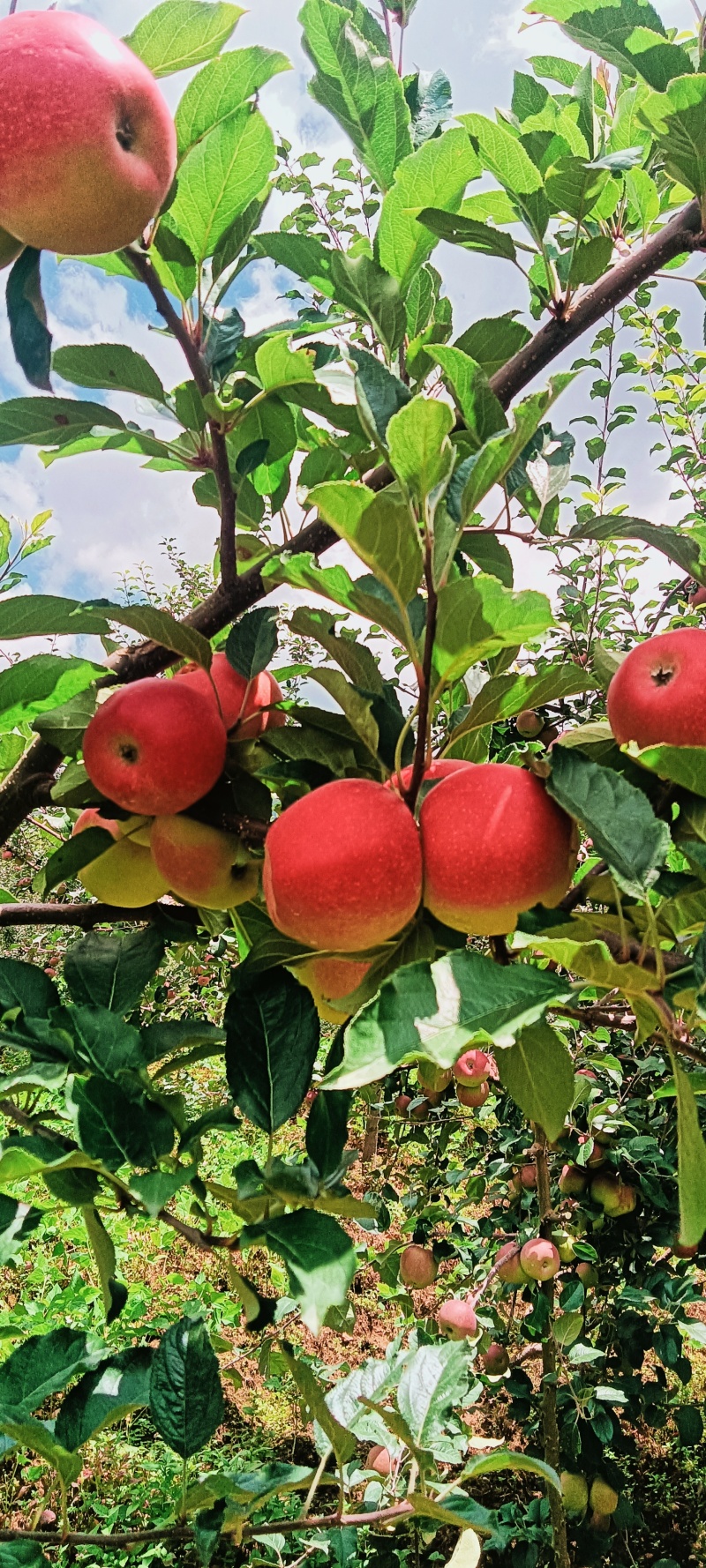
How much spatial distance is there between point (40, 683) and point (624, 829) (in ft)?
1.33

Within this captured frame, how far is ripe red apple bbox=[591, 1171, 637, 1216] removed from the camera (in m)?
1.58

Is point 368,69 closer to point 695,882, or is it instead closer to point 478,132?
point 478,132

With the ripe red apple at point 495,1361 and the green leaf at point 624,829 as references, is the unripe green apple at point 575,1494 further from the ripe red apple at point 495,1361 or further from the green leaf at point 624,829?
the green leaf at point 624,829

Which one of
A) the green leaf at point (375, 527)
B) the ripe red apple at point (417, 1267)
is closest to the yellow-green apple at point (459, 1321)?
the ripe red apple at point (417, 1267)

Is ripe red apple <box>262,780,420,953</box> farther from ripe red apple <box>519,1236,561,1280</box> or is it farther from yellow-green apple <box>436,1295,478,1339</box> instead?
yellow-green apple <box>436,1295,478,1339</box>

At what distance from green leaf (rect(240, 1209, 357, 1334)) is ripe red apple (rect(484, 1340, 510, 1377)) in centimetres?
145

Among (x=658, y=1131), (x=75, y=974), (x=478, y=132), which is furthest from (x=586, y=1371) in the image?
(x=478, y=132)

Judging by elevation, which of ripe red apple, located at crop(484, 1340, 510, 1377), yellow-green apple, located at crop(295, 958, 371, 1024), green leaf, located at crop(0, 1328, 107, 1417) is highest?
yellow-green apple, located at crop(295, 958, 371, 1024)

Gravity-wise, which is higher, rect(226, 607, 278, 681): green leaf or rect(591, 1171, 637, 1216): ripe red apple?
rect(226, 607, 278, 681): green leaf

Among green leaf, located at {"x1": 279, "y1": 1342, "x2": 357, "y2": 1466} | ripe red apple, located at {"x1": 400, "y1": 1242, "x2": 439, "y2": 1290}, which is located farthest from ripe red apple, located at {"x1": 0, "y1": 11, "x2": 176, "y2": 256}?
ripe red apple, located at {"x1": 400, "y1": 1242, "x2": 439, "y2": 1290}

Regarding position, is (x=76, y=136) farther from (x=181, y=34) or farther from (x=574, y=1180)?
(x=574, y=1180)

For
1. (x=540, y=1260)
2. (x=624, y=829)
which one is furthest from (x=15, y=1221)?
(x=540, y=1260)

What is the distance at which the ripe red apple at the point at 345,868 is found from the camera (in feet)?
1.62

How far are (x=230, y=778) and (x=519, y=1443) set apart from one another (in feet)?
7.32
